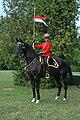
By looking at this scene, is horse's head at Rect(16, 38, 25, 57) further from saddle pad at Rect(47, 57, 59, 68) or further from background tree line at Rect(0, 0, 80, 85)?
background tree line at Rect(0, 0, 80, 85)

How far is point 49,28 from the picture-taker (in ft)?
72.4

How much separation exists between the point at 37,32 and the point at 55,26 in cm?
135

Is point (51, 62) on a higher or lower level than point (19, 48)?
lower

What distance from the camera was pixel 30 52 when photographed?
42.2ft

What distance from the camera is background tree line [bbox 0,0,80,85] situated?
71.4 ft

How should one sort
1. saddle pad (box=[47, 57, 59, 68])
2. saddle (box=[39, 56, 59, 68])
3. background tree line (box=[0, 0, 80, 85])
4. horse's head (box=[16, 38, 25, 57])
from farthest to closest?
background tree line (box=[0, 0, 80, 85]) < saddle pad (box=[47, 57, 59, 68]) < saddle (box=[39, 56, 59, 68]) < horse's head (box=[16, 38, 25, 57])

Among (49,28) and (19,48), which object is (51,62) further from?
(49,28)

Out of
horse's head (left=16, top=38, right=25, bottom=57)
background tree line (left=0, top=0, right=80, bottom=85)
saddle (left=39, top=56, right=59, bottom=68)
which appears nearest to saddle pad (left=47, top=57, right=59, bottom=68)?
saddle (left=39, top=56, right=59, bottom=68)

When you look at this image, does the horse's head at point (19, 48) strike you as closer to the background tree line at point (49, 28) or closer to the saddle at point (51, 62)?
the saddle at point (51, 62)

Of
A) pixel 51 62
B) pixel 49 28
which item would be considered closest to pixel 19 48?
pixel 51 62

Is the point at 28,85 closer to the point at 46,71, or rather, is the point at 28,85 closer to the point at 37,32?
the point at 37,32

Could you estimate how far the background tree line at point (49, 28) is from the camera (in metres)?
21.8

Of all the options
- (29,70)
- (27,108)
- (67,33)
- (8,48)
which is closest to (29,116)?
(27,108)

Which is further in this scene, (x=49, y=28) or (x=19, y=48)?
(x=49, y=28)
